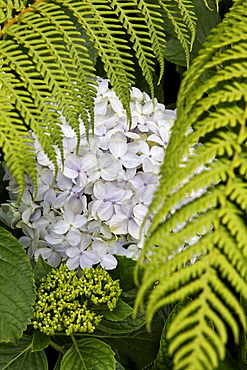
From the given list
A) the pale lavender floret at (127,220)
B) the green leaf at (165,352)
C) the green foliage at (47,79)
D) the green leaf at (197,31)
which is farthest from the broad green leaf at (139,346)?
the green leaf at (197,31)

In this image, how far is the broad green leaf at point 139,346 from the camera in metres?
1.15

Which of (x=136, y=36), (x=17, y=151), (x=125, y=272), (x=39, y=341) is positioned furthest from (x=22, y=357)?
(x=136, y=36)

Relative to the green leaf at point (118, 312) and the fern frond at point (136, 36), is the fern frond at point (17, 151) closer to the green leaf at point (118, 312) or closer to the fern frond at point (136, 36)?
the fern frond at point (136, 36)

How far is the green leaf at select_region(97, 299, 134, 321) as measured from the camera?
1.03 meters

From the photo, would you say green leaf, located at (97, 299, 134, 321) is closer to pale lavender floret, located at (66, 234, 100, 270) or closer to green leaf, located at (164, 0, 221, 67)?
pale lavender floret, located at (66, 234, 100, 270)

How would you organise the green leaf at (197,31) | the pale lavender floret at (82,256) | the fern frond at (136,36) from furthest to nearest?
the green leaf at (197,31) < the pale lavender floret at (82,256) < the fern frond at (136,36)

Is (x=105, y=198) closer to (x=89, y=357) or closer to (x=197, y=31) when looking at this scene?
(x=89, y=357)

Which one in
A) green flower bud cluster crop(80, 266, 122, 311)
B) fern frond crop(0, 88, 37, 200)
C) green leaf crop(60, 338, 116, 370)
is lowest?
green leaf crop(60, 338, 116, 370)

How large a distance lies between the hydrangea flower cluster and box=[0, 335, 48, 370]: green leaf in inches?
8.2

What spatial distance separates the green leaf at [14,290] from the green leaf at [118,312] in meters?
0.18

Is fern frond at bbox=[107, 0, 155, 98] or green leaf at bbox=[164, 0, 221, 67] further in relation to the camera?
green leaf at bbox=[164, 0, 221, 67]

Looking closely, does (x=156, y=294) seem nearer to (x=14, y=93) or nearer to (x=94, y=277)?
(x=14, y=93)

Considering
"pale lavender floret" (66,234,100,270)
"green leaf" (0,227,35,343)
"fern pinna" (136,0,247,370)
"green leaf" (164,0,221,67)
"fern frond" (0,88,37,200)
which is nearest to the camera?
"fern pinna" (136,0,247,370)

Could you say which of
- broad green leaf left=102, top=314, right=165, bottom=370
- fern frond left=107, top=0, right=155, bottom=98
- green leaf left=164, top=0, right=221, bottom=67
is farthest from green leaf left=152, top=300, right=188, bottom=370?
green leaf left=164, top=0, right=221, bottom=67
